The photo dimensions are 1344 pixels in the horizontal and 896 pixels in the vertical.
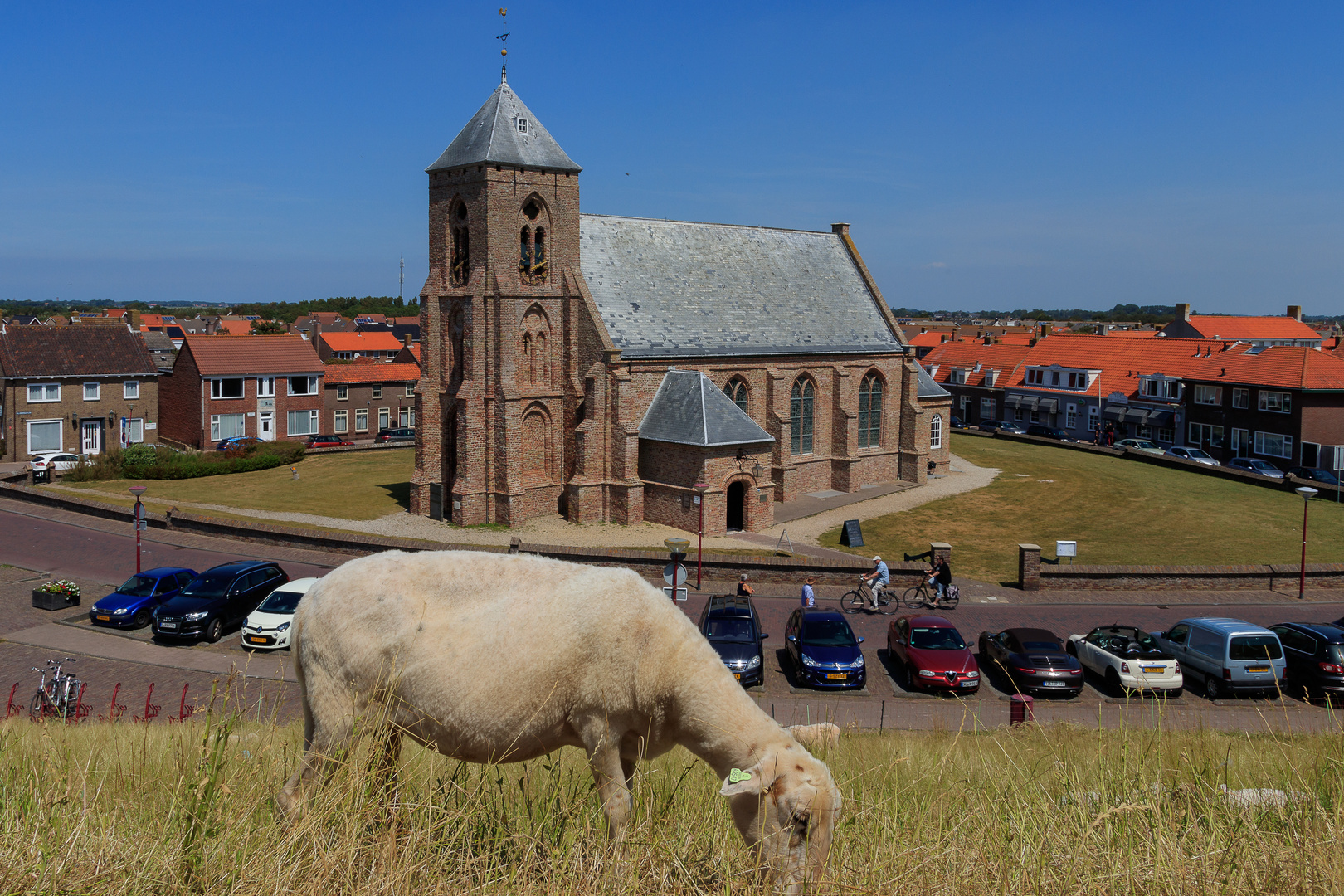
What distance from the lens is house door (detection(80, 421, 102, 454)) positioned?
54.8 m

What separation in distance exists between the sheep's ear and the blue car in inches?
873

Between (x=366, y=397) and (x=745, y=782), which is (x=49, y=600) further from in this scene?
(x=366, y=397)

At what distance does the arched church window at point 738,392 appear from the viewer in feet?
131

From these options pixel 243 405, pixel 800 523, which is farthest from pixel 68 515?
pixel 800 523

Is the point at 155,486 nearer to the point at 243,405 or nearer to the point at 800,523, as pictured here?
the point at 243,405

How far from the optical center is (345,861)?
4730mm

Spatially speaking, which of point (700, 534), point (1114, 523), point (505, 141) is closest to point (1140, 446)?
point (1114, 523)

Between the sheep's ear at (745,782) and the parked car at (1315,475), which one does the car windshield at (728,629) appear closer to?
the sheep's ear at (745,782)

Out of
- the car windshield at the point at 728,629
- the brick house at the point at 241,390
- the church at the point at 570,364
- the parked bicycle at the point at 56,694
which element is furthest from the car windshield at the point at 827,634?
the brick house at the point at 241,390

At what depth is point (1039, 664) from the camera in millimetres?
19500

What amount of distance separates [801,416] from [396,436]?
30.8 metres

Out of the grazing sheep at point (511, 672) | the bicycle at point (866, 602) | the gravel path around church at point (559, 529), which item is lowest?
the bicycle at point (866, 602)

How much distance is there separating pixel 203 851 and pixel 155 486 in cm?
4460

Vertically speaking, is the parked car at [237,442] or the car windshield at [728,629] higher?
the parked car at [237,442]
